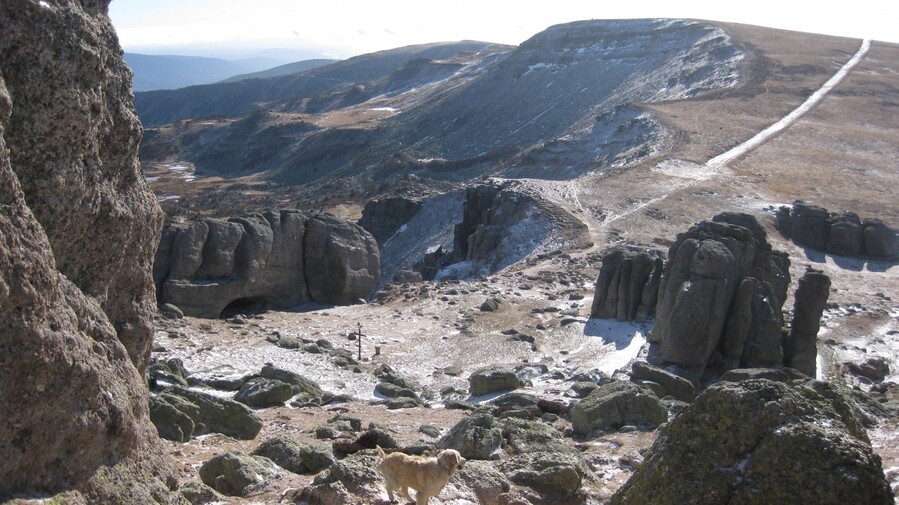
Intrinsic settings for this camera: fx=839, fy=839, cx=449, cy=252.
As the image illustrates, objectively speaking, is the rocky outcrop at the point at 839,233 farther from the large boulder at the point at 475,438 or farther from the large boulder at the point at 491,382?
the large boulder at the point at 475,438

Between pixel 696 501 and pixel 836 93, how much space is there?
3981 inches

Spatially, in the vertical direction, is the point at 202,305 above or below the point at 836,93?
below

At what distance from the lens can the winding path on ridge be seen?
49.4 m

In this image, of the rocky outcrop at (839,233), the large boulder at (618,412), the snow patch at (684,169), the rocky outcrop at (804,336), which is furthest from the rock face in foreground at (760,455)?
the snow patch at (684,169)

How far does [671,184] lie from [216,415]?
1931 inches

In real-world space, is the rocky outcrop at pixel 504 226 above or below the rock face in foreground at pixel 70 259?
below

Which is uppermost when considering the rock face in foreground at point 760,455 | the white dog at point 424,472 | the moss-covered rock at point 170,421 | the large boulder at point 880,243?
the rock face in foreground at point 760,455

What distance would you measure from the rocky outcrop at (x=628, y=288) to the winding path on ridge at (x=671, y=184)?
10553 mm

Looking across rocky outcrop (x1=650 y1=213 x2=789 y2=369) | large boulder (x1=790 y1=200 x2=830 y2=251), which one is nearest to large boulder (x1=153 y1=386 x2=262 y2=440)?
rocky outcrop (x1=650 y1=213 x2=789 y2=369)

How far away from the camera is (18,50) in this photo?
634 centimetres

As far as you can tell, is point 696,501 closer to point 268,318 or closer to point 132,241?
point 132,241

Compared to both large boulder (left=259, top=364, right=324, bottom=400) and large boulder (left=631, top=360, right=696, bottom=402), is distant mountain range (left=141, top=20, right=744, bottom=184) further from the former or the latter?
large boulder (left=259, top=364, right=324, bottom=400)

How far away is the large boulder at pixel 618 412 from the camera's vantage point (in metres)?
16.0

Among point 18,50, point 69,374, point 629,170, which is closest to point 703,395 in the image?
point 69,374
